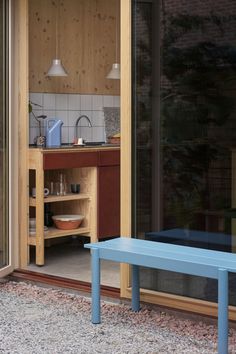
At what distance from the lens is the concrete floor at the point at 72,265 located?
5.35m

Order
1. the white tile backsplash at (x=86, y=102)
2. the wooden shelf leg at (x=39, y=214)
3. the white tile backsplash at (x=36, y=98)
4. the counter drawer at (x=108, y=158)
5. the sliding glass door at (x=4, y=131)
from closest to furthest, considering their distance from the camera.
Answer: the sliding glass door at (x=4, y=131) < the wooden shelf leg at (x=39, y=214) < the counter drawer at (x=108, y=158) < the white tile backsplash at (x=36, y=98) < the white tile backsplash at (x=86, y=102)

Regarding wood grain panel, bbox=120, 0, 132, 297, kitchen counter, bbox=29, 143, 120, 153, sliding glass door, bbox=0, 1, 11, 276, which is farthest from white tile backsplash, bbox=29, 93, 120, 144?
wood grain panel, bbox=120, 0, 132, 297

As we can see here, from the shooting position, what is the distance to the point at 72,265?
584 centimetres

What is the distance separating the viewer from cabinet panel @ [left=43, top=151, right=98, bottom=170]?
227 inches

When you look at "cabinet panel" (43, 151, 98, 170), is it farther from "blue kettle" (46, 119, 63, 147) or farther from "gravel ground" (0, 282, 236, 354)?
"gravel ground" (0, 282, 236, 354)

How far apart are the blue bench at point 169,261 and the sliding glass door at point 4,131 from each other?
137 cm

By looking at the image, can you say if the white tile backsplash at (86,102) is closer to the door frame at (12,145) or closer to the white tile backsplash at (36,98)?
the white tile backsplash at (36,98)

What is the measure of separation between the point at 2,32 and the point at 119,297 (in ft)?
7.48

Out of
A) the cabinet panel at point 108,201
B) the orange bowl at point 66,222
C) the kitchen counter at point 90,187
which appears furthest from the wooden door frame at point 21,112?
the cabinet panel at point 108,201

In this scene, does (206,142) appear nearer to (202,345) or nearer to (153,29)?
(153,29)

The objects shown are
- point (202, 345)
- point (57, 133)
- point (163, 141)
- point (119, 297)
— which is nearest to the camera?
point (202, 345)

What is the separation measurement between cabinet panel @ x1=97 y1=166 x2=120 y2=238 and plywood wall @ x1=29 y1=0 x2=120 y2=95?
1.04 metres

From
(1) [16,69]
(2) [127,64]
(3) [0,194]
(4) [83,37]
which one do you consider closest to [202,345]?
(2) [127,64]

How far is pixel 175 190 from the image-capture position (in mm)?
4312
